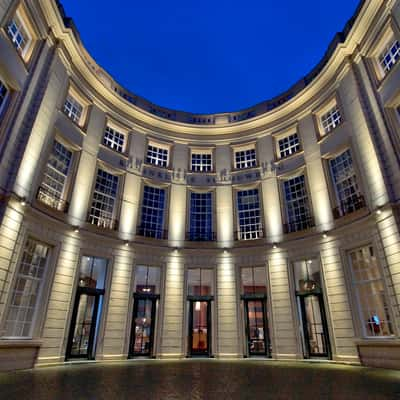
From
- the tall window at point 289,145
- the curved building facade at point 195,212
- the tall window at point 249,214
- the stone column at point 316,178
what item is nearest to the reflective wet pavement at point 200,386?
the curved building facade at point 195,212

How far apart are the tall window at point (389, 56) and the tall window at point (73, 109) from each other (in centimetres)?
1192

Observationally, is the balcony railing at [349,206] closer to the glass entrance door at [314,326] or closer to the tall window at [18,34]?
the glass entrance door at [314,326]

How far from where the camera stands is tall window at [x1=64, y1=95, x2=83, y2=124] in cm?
1177

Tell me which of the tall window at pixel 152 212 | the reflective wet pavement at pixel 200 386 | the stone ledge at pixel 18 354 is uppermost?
the tall window at pixel 152 212

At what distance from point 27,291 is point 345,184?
11.9 metres

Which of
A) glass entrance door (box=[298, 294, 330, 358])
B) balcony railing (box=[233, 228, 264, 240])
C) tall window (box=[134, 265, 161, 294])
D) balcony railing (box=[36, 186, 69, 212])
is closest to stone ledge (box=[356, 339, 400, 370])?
glass entrance door (box=[298, 294, 330, 358])

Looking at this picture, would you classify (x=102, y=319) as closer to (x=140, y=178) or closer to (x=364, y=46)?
(x=140, y=178)

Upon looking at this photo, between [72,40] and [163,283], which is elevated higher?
[72,40]

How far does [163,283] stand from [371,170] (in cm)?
916

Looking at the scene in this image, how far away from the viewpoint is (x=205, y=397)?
4.58 meters

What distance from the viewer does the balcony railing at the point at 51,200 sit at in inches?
384

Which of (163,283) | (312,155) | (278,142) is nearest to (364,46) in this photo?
(312,155)

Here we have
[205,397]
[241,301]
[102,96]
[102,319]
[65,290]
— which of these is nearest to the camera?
[205,397]

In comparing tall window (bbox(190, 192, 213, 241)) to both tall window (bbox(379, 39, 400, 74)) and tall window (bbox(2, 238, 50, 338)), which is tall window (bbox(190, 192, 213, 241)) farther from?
tall window (bbox(379, 39, 400, 74))
